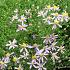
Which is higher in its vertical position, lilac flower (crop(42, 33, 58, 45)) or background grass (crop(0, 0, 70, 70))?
background grass (crop(0, 0, 70, 70))

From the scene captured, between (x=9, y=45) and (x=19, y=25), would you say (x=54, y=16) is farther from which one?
(x=9, y=45)

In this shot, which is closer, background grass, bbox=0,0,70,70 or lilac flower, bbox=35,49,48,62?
lilac flower, bbox=35,49,48,62

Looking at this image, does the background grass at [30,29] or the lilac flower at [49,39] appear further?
the background grass at [30,29]

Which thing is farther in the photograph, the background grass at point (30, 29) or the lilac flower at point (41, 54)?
the background grass at point (30, 29)

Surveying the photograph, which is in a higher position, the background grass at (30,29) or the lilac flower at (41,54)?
the background grass at (30,29)

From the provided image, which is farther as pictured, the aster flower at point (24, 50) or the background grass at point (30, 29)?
the background grass at point (30, 29)

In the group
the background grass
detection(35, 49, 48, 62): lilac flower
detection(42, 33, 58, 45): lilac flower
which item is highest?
the background grass

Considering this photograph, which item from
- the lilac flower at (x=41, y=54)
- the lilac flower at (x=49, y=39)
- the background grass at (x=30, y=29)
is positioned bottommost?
the lilac flower at (x=41, y=54)

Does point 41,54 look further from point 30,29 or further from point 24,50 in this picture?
point 30,29

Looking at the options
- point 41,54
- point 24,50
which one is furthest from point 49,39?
point 24,50

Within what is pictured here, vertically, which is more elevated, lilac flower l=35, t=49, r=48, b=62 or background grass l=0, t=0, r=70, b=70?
background grass l=0, t=0, r=70, b=70

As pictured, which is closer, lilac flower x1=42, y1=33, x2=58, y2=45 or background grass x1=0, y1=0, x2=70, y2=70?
lilac flower x1=42, y1=33, x2=58, y2=45

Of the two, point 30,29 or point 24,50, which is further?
point 30,29
